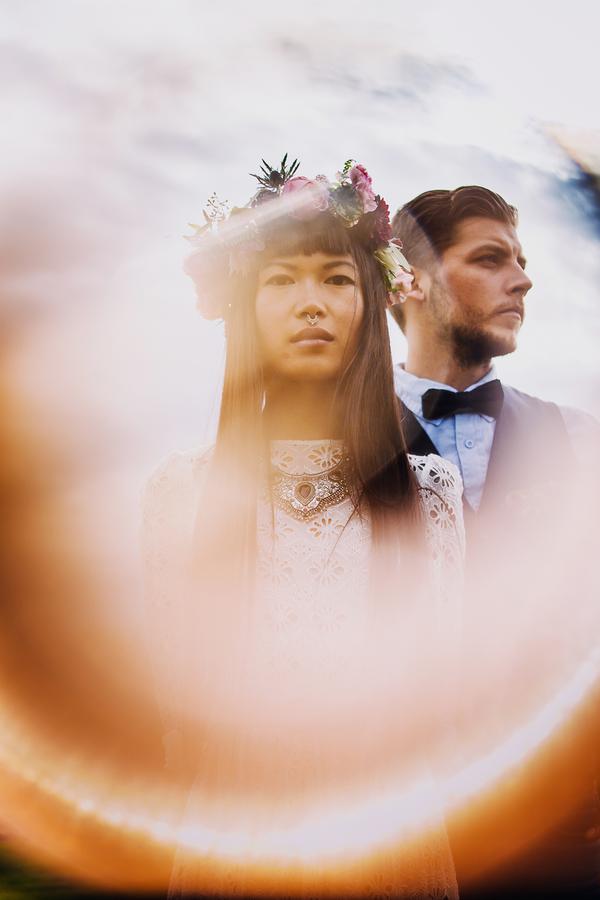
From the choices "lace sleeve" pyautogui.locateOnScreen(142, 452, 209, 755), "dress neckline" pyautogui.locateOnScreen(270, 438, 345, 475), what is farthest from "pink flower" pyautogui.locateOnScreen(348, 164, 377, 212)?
"lace sleeve" pyautogui.locateOnScreen(142, 452, 209, 755)

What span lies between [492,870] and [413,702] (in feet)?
2.94

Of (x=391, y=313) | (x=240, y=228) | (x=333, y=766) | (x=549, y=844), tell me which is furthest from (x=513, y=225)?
(x=549, y=844)

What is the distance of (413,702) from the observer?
6.60 feet

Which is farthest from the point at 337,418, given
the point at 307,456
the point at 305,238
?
the point at 305,238

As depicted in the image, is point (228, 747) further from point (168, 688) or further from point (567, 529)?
point (567, 529)

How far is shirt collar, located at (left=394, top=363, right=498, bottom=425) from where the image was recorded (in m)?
2.37

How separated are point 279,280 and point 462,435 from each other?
31.2 inches

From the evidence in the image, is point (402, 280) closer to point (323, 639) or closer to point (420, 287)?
point (420, 287)

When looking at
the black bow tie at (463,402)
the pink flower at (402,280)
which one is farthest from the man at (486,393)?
the pink flower at (402,280)

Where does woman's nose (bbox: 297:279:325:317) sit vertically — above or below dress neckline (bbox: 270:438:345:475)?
above

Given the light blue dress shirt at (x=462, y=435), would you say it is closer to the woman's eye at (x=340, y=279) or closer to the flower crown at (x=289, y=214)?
the flower crown at (x=289, y=214)

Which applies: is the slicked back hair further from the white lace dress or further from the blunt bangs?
the white lace dress

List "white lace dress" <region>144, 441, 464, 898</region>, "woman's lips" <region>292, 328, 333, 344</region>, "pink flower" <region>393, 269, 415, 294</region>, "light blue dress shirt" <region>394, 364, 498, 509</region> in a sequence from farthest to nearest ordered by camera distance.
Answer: "light blue dress shirt" <region>394, 364, 498, 509</region> → "pink flower" <region>393, 269, 415, 294</region> → "woman's lips" <region>292, 328, 333, 344</region> → "white lace dress" <region>144, 441, 464, 898</region>

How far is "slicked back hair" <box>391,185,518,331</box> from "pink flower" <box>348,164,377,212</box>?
36 cm
